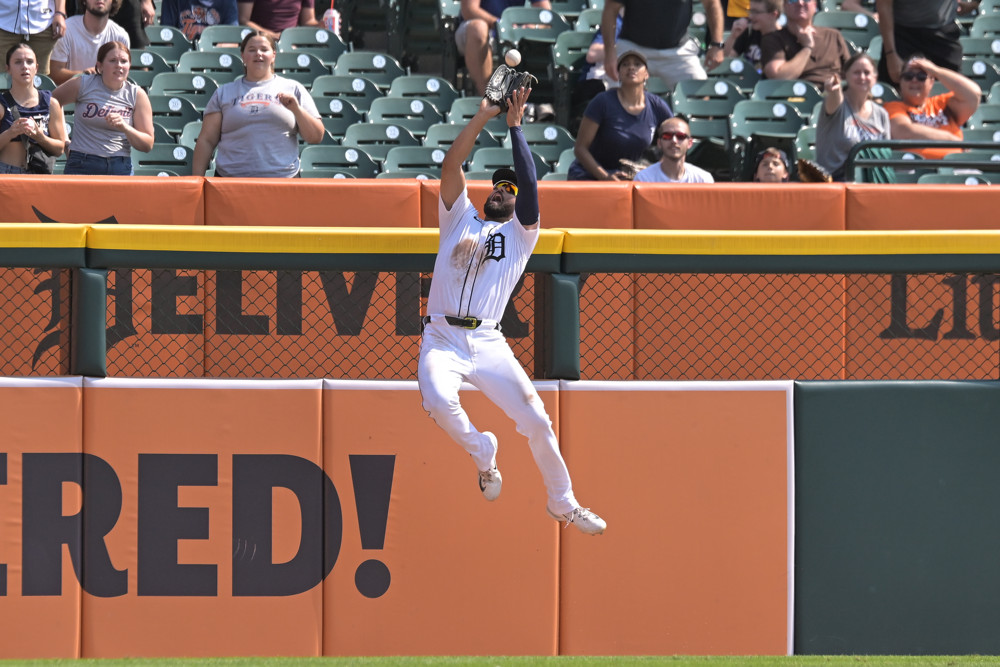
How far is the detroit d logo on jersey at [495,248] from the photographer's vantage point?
202 inches

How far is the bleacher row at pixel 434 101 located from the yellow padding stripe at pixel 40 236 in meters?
3.93

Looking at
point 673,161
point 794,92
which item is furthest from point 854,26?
point 673,161

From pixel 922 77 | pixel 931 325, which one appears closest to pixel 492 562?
pixel 931 325

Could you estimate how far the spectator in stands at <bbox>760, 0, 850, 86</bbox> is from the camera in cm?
1102

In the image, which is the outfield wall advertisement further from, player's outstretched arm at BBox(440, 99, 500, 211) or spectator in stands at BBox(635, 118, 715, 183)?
spectator in stands at BBox(635, 118, 715, 183)

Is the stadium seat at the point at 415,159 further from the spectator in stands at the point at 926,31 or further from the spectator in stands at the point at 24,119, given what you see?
the spectator in stands at the point at 926,31

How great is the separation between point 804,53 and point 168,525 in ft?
25.0

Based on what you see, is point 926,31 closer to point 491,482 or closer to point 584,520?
point 584,520

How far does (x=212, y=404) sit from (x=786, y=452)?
2368mm

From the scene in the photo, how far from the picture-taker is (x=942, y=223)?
7.14 metres

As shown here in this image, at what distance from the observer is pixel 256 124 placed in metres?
7.57

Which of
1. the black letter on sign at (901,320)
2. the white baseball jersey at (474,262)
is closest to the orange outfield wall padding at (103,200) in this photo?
the white baseball jersey at (474,262)

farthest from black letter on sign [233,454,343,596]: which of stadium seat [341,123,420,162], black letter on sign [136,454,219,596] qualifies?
stadium seat [341,123,420,162]

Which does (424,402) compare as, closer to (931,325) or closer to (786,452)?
(786,452)
